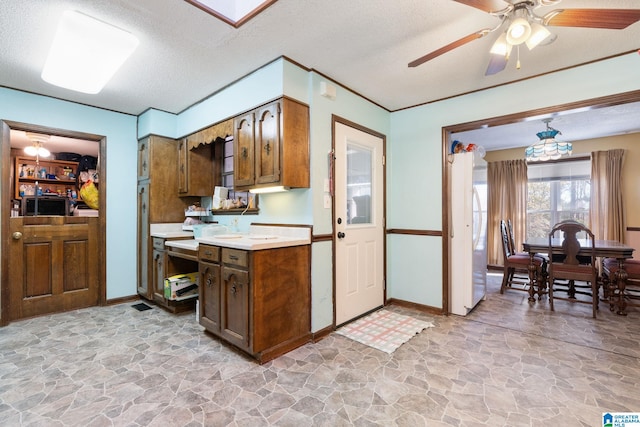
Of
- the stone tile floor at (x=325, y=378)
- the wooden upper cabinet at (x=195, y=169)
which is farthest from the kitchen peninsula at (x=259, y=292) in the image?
the wooden upper cabinet at (x=195, y=169)

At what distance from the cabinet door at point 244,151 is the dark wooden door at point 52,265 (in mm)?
2218

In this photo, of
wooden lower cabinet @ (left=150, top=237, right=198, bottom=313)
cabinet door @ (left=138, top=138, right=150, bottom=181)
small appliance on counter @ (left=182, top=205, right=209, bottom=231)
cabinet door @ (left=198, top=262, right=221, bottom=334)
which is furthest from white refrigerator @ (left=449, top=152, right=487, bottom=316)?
cabinet door @ (left=138, top=138, right=150, bottom=181)

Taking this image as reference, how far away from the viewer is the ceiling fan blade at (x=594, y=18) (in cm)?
145

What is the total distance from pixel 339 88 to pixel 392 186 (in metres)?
1.42

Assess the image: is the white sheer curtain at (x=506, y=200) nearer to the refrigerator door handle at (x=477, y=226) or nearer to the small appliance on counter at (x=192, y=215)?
the refrigerator door handle at (x=477, y=226)

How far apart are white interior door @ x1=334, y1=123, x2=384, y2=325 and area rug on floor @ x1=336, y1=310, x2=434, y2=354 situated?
12cm

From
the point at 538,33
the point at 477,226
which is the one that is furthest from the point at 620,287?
the point at 538,33

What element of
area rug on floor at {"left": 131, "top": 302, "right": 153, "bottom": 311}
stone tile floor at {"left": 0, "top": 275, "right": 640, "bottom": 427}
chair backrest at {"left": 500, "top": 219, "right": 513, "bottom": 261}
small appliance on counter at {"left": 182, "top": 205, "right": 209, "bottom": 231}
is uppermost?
small appliance on counter at {"left": 182, "top": 205, "right": 209, "bottom": 231}

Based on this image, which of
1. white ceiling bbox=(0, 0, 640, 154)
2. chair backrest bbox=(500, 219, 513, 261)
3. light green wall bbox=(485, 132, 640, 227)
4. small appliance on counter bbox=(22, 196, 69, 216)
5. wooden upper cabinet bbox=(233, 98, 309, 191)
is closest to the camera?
white ceiling bbox=(0, 0, 640, 154)

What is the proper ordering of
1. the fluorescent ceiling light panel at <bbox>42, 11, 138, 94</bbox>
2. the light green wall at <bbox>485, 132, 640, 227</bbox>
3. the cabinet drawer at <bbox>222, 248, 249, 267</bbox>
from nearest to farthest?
1. the fluorescent ceiling light panel at <bbox>42, 11, 138, 94</bbox>
2. the cabinet drawer at <bbox>222, 248, 249, 267</bbox>
3. the light green wall at <bbox>485, 132, 640, 227</bbox>

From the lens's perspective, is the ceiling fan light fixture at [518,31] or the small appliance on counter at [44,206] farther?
the small appliance on counter at [44,206]

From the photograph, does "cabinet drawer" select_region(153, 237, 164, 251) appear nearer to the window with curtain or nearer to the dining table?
the dining table

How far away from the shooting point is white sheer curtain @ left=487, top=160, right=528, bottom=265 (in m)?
5.63

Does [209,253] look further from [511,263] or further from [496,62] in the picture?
[511,263]
